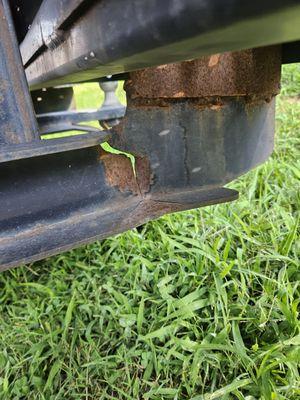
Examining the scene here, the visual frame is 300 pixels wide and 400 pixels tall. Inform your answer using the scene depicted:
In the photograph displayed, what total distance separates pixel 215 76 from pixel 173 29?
0.43m

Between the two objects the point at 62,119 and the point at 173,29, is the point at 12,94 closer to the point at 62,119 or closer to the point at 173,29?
the point at 173,29

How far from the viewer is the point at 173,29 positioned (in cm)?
34

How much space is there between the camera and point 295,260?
43.6 inches

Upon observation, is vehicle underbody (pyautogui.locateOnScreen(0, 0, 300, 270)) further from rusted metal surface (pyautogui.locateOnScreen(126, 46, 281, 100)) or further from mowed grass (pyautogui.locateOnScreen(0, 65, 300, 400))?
mowed grass (pyautogui.locateOnScreen(0, 65, 300, 400))

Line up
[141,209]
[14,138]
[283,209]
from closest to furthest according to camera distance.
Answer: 1. [14,138]
2. [141,209]
3. [283,209]

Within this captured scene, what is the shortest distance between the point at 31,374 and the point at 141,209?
66 cm

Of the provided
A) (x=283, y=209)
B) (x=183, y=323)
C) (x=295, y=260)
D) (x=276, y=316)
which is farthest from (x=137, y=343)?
(x=283, y=209)

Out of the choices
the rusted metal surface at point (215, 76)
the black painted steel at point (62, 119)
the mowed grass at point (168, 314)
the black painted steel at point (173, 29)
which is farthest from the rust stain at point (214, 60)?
the black painted steel at point (62, 119)

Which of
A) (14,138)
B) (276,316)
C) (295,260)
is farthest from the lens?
(295,260)

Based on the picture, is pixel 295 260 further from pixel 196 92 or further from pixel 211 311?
pixel 196 92

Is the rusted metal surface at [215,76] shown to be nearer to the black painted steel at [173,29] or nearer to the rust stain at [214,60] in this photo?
the rust stain at [214,60]

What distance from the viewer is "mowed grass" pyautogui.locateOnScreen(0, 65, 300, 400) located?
35.5 inches

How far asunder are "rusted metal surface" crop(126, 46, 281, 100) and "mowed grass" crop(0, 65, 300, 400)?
57 centimetres

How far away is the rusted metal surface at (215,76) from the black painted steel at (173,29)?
244 mm
